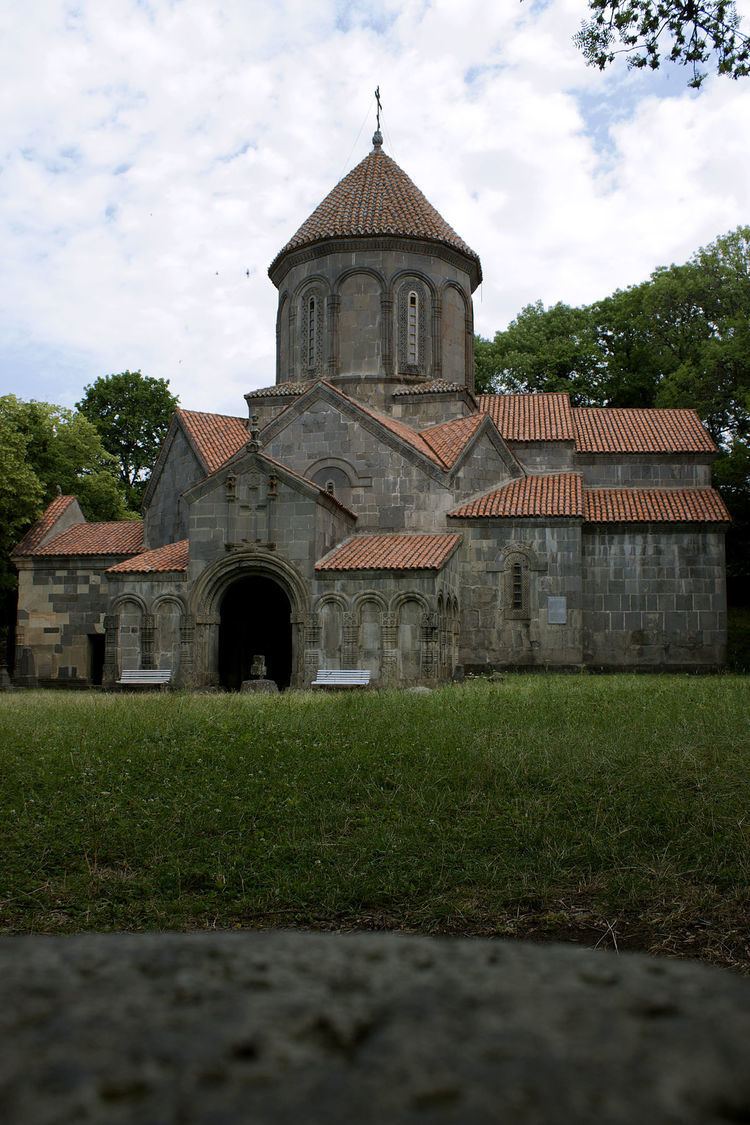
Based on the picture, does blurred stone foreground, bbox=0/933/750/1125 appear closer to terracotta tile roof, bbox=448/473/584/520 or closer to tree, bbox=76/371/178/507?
terracotta tile roof, bbox=448/473/584/520

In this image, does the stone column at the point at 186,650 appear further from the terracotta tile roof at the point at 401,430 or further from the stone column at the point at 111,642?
the terracotta tile roof at the point at 401,430

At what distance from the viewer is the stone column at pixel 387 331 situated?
87.0ft

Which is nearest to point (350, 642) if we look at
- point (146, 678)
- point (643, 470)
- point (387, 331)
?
point (146, 678)

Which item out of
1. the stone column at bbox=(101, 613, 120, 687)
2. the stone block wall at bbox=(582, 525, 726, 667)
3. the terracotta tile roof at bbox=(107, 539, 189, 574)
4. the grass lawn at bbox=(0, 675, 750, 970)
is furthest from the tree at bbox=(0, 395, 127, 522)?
the grass lawn at bbox=(0, 675, 750, 970)

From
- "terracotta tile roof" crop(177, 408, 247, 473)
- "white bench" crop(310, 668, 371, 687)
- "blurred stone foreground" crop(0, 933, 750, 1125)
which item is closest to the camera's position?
"blurred stone foreground" crop(0, 933, 750, 1125)

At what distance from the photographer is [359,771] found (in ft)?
34.8

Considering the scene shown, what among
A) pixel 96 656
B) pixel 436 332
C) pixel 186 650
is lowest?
pixel 96 656

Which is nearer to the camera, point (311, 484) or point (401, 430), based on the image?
point (311, 484)

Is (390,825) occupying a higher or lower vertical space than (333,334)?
lower

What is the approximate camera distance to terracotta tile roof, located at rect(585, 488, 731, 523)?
2530 centimetres

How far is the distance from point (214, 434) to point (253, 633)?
5667 millimetres

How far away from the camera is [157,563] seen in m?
22.9

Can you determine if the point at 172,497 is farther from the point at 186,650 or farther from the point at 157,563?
the point at 186,650

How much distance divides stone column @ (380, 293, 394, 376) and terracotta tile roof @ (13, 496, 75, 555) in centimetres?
1000
